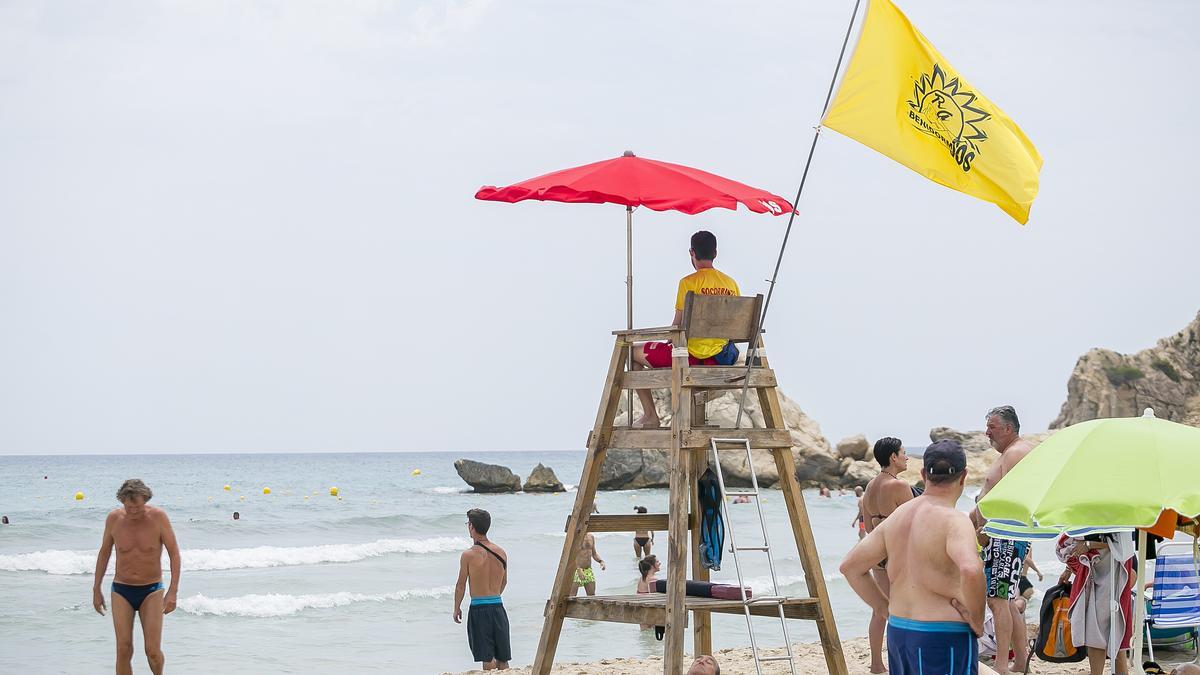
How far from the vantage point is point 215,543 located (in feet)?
111

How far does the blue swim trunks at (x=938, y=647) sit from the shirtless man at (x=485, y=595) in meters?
5.69

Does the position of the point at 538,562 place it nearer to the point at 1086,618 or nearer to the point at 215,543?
the point at 215,543

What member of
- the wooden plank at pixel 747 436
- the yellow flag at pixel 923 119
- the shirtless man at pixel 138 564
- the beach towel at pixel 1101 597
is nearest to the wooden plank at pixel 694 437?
the wooden plank at pixel 747 436

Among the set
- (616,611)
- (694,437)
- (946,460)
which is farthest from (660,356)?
(946,460)

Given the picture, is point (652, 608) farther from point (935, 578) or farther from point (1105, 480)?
point (1105, 480)

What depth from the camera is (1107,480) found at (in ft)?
19.2

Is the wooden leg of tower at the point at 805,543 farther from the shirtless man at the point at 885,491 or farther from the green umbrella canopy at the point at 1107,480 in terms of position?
the green umbrella canopy at the point at 1107,480

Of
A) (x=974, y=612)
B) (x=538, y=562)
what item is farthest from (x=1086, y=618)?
(x=538, y=562)

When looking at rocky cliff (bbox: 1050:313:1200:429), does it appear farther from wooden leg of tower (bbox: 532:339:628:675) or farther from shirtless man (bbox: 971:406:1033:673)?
wooden leg of tower (bbox: 532:339:628:675)

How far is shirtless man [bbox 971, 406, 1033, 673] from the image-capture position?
830 cm

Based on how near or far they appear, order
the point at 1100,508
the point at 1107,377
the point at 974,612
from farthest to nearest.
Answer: the point at 1107,377 → the point at 1100,508 → the point at 974,612

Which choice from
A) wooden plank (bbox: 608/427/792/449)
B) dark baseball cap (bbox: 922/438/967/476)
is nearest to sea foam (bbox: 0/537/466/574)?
wooden plank (bbox: 608/427/792/449)

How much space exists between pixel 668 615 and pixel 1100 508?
9.98 feet

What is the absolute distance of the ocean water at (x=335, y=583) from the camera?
52.0 ft
